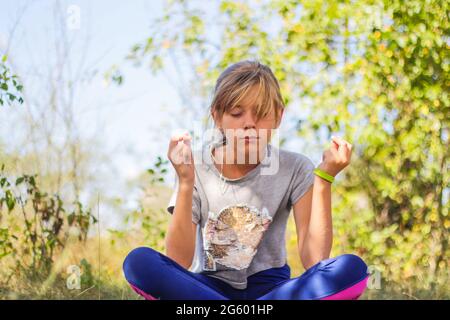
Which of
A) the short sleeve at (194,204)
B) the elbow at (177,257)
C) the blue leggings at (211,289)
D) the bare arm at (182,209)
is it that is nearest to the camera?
the blue leggings at (211,289)

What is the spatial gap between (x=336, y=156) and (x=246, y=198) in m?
0.41

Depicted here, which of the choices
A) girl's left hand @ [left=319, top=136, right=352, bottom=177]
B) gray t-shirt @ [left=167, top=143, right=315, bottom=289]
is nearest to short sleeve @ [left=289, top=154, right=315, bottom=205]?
gray t-shirt @ [left=167, top=143, right=315, bottom=289]

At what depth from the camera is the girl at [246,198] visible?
2010mm

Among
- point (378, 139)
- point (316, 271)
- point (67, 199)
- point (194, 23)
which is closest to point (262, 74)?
point (316, 271)

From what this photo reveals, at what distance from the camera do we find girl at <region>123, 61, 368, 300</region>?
2.01m

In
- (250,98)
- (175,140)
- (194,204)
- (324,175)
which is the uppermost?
(250,98)

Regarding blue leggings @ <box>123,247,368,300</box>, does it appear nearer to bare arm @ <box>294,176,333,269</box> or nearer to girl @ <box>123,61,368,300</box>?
girl @ <box>123,61,368,300</box>

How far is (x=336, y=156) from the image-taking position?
1945mm

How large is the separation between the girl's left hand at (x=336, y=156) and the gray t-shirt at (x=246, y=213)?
0.78 ft

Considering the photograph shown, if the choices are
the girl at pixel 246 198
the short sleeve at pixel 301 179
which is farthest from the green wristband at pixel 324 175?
the short sleeve at pixel 301 179

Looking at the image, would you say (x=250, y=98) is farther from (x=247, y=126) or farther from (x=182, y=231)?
(x=182, y=231)

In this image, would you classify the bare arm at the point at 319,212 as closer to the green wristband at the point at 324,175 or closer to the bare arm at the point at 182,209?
the green wristband at the point at 324,175

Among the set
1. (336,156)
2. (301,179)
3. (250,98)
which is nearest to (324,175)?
(336,156)

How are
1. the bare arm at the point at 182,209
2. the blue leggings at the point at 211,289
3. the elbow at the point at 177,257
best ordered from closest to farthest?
the blue leggings at the point at 211,289 < the bare arm at the point at 182,209 < the elbow at the point at 177,257
